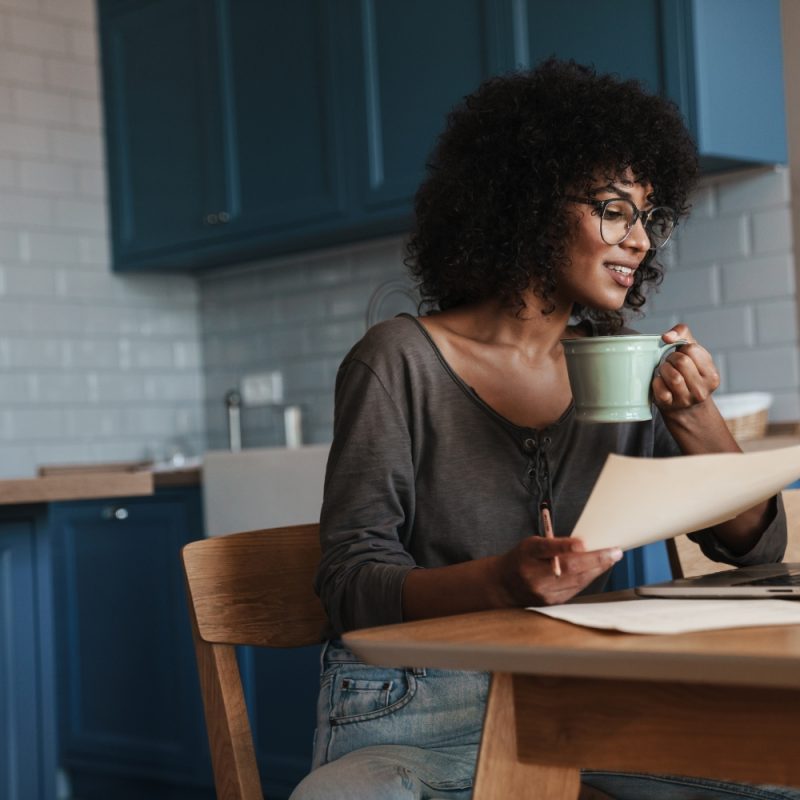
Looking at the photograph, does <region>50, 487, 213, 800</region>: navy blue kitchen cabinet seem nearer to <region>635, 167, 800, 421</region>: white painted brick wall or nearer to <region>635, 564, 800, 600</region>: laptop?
<region>635, 167, 800, 421</region>: white painted brick wall

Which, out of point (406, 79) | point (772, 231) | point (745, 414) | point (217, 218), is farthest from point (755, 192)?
point (217, 218)

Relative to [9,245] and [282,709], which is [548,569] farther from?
[9,245]

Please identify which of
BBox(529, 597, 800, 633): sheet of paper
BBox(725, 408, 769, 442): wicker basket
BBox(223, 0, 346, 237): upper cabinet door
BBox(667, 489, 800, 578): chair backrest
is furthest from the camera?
BBox(223, 0, 346, 237): upper cabinet door

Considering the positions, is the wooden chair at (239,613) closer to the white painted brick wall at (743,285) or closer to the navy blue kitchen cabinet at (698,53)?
the navy blue kitchen cabinet at (698,53)

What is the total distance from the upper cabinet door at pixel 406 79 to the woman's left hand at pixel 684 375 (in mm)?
2252

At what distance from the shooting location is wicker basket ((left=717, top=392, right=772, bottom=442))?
2830mm

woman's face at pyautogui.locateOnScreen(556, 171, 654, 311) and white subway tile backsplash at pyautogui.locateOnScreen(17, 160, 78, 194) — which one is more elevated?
white subway tile backsplash at pyautogui.locateOnScreen(17, 160, 78, 194)

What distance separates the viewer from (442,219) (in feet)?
5.65

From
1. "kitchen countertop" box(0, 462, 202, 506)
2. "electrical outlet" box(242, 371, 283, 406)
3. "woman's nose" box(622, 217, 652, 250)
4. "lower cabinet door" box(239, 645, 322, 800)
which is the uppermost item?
"woman's nose" box(622, 217, 652, 250)

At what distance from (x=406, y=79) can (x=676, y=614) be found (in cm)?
290

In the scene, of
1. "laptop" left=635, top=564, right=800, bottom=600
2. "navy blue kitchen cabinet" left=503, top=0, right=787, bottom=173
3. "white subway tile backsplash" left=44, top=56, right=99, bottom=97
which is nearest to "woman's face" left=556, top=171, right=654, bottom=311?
"laptop" left=635, top=564, right=800, bottom=600

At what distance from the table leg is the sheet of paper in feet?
0.27

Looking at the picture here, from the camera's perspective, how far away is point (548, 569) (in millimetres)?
1102

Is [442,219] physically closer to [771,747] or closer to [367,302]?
[771,747]
